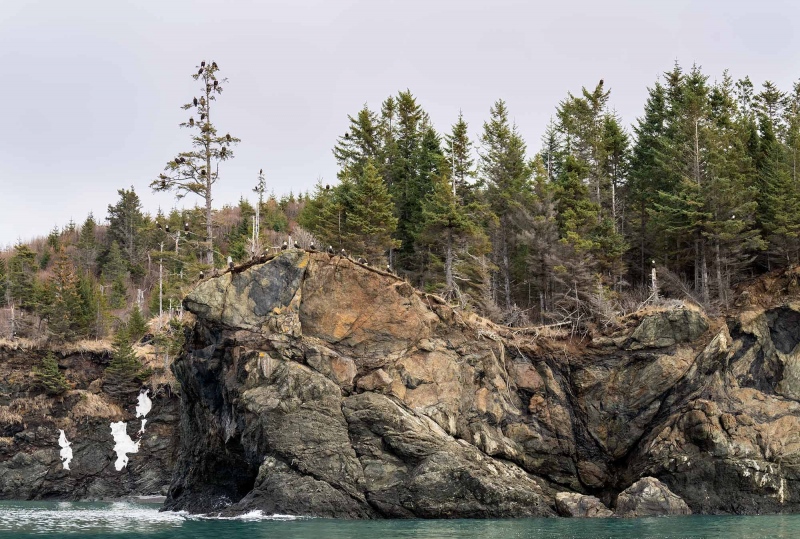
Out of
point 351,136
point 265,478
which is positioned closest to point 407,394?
point 265,478

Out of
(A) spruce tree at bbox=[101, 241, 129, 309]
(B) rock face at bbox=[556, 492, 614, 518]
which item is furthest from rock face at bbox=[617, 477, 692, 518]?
(A) spruce tree at bbox=[101, 241, 129, 309]

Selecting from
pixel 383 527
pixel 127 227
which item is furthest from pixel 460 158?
pixel 127 227

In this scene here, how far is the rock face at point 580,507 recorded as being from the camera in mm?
29206

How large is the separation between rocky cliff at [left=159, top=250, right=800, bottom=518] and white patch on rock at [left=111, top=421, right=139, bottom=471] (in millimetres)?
16976

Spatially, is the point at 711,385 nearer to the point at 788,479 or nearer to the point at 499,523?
the point at 788,479

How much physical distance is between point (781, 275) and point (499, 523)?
2517 centimetres

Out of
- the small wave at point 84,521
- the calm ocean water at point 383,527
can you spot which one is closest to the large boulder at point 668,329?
the calm ocean water at point 383,527

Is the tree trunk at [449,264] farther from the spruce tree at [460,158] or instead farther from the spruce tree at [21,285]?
the spruce tree at [21,285]

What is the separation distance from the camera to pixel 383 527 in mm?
24297

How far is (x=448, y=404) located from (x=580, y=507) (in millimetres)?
7400

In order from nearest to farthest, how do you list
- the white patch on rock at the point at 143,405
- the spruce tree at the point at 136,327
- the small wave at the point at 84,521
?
the small wave at the point at 84,521
the white patch on rock at the point at 143,405
the spruce tree at the point at 136,327

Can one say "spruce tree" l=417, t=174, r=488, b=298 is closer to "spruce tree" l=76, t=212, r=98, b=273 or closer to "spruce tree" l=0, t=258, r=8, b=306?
"spruce tree" l=0, t=258, r=8, b=306

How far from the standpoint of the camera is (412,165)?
51.7 metres

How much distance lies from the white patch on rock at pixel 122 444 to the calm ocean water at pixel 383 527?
20469 mm
